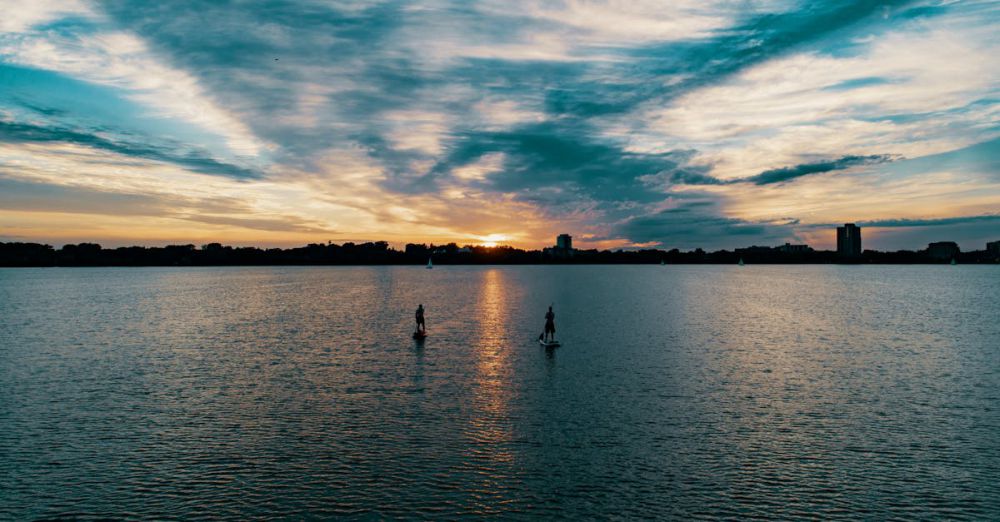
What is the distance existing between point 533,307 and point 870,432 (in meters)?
84.1

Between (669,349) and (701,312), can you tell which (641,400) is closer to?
(669,349)

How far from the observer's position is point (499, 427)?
30109 mm

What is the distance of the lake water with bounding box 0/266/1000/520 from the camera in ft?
69.6

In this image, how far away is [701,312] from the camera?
100 m

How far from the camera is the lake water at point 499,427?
2122cm

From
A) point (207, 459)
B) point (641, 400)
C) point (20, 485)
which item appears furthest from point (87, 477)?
point (641, 400)

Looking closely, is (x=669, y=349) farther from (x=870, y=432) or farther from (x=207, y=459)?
(x=207, y=459)

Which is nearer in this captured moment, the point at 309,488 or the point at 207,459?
the point at 309,488

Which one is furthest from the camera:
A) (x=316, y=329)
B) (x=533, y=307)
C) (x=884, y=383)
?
(x=533, y=307)

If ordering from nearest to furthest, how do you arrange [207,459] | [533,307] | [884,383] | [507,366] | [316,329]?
1. [207,459]
2. [884,383]
3. [507,366]
4. [316,329]
5. [533,307]

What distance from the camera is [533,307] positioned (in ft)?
369

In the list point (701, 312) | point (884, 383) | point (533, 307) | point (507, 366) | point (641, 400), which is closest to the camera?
point (641, 400)

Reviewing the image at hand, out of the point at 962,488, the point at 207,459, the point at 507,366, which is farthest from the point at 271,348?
the point at 962,488

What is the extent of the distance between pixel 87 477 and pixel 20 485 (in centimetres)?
212
